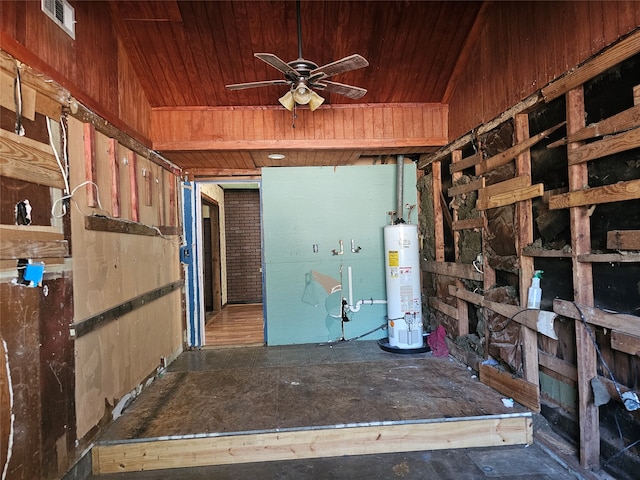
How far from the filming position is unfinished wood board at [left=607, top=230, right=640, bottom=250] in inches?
68.2

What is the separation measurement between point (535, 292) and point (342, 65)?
2063 millimetres

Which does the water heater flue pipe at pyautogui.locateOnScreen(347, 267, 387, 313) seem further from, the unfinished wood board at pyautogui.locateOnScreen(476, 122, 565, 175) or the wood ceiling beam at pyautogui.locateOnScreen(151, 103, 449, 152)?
the unfinished wood board at pyautogui.locateOnScreen(476, 122, 565, 175)

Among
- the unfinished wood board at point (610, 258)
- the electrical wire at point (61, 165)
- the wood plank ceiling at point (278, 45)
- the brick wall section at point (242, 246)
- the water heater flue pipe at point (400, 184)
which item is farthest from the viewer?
the brick wall section at point (242, 246)

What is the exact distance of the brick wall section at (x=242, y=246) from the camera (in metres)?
7.71

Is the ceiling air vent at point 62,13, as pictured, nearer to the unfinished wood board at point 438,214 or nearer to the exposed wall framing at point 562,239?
the exposed wall framing at point 562,239

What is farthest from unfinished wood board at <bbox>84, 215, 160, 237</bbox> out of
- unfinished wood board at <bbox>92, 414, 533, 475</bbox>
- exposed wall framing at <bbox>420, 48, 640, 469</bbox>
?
exposed wall framing at <bbox>420, 48, 640, 469</bbox>

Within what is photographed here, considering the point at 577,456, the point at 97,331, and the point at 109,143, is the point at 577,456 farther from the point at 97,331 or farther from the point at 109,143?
the point at 109,143

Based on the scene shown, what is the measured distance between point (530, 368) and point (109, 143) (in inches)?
141

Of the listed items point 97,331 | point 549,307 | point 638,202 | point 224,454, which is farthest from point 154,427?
point 638,202

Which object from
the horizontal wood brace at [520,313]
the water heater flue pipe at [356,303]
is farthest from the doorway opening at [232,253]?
the horizontal wood brace at [520,313]

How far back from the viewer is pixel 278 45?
Result: 313 cm

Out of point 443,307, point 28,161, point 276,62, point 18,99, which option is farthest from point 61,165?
point 443,307

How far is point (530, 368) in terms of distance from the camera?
2.56 metres

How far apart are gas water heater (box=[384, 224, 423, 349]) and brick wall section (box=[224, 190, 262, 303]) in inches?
168
